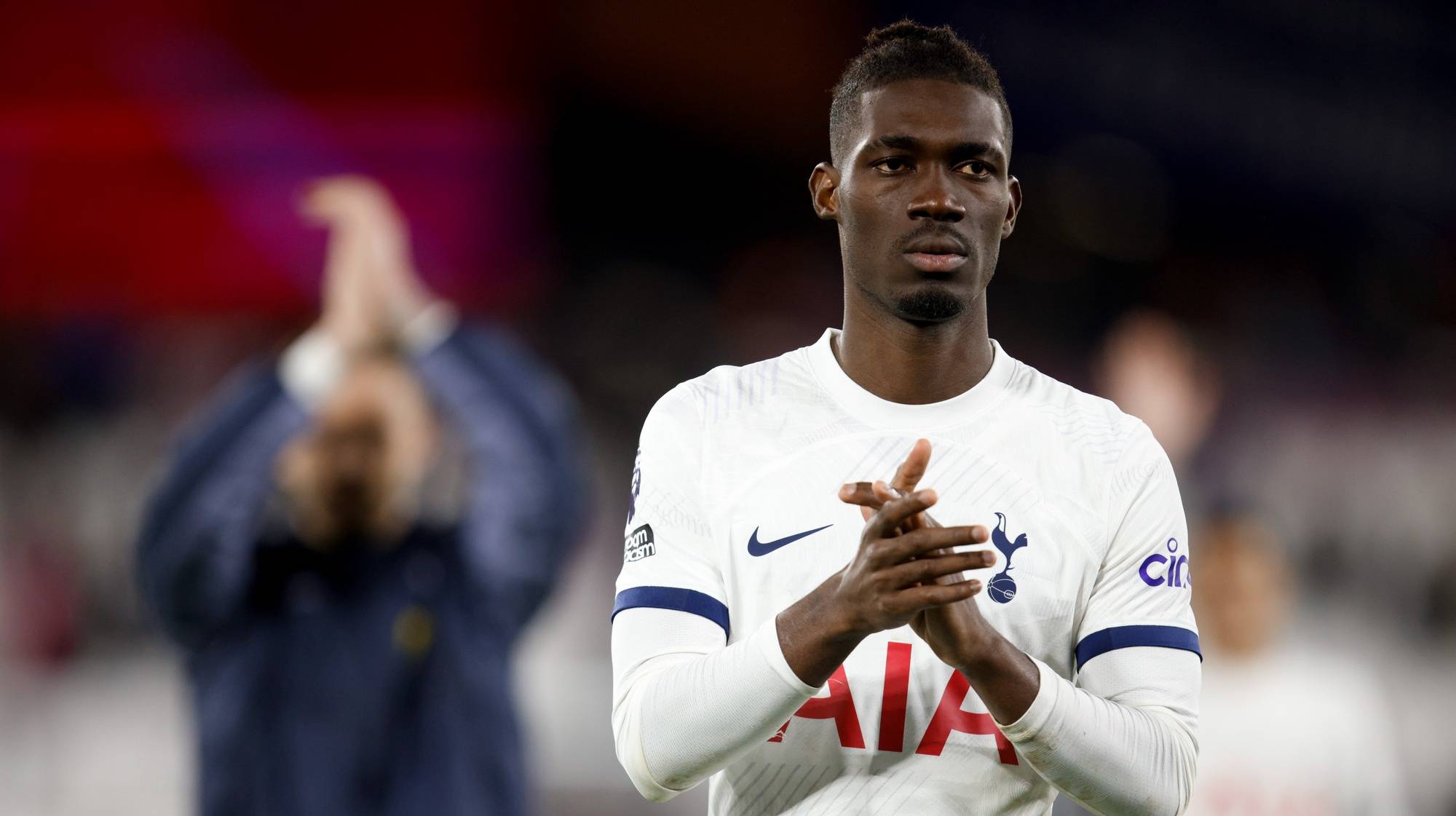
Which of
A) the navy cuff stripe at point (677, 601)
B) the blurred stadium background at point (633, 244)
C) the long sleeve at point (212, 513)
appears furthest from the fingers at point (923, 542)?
the blurred stadium background at point (633, 244)

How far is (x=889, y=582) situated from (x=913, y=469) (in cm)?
16

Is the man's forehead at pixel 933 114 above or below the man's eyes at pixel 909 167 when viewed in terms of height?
above

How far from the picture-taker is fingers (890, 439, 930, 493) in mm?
1989

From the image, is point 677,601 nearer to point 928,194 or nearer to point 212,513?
point 928,194

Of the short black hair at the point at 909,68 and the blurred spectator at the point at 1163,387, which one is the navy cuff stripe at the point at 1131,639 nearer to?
the short black hair at the point at 909,68

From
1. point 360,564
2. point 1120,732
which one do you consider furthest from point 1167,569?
point 360,564

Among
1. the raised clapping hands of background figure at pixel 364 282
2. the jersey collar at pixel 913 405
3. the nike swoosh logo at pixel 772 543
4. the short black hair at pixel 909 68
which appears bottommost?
the nike swoosh logo at pixel 772 543

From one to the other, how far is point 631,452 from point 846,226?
792 centimetres

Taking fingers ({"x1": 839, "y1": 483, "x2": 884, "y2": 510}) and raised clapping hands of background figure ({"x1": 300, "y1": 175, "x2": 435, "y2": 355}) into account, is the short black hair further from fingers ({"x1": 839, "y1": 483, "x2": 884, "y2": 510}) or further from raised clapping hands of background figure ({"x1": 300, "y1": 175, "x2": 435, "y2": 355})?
raised clapping hands of background figure ({"x1": 300, "y1": 175, "x2": 435, "y2": 355})

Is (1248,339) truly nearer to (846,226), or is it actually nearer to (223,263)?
(223,263)

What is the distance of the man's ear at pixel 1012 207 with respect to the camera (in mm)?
2445

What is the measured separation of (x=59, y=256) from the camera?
10.0 meters

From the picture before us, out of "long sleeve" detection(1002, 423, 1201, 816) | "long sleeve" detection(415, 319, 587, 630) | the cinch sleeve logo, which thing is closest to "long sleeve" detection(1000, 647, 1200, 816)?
"long sleeve" detection(1002, 423, 1201, 816)

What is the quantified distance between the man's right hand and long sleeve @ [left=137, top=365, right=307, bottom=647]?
12.1 ft
